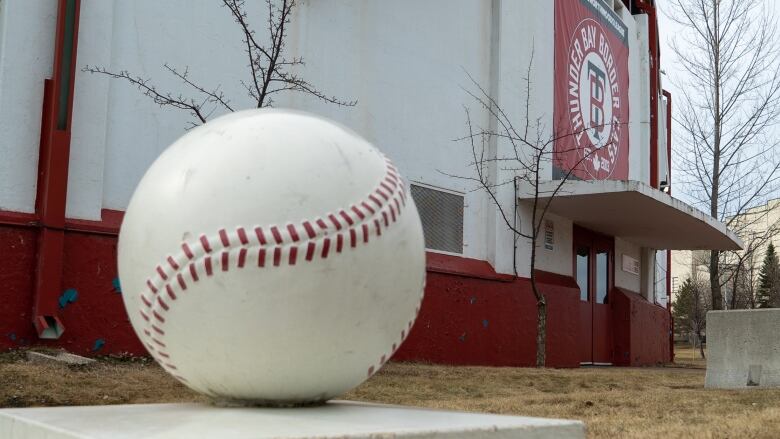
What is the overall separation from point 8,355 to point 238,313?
20.2 ft

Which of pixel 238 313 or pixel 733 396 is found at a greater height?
pixel 238 313

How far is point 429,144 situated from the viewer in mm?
13227

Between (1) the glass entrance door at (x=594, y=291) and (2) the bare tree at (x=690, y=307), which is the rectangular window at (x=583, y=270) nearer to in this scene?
(1) the glass entrance door at (x=594, y=291)

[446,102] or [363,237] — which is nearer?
[363,237]

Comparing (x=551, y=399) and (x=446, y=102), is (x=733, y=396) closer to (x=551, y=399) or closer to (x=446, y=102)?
(x=551, y=399)

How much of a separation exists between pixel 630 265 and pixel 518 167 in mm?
6927

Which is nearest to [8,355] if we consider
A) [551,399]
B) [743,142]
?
[551,399]

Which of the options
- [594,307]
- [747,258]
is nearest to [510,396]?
[594,307]

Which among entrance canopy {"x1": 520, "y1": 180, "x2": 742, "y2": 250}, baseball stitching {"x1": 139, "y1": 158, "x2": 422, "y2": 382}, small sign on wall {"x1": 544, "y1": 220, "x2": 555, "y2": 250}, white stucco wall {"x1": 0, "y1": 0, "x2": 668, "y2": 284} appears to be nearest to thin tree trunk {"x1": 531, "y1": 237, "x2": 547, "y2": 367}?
white stucco wall {"x1": 0, "y1": 0, "x2": 668, "y2": 284}

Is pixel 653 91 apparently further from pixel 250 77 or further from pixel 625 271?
pixel 250 77

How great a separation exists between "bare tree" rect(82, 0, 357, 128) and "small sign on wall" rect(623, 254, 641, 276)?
10.4 metres

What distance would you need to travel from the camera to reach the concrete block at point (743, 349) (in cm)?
948

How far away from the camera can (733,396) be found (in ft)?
27.8

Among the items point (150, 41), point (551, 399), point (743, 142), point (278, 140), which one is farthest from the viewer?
point (743, 142)
